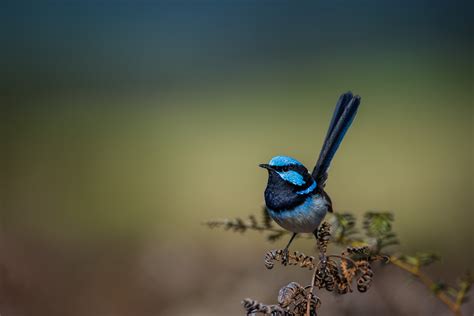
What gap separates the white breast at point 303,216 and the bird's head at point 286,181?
4 centimetres

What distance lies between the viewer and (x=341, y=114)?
2293mm

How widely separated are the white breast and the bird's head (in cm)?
4

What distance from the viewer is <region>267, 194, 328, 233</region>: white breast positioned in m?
2.10

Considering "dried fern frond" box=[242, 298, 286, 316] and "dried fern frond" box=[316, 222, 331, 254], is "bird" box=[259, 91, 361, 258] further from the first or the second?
"dried fern frond" box=[242, 298, 286, 316]

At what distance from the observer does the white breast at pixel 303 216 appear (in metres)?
2.10

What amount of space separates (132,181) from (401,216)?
2.51 metres

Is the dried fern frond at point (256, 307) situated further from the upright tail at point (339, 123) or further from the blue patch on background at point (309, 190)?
the upright tail at point (339, 123)

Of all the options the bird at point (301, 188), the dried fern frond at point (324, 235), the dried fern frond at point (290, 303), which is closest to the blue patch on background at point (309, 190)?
the bird at point (301, 188)

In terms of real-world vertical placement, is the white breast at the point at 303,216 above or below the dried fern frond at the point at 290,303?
above

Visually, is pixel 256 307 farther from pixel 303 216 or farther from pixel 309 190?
pixel 309 190

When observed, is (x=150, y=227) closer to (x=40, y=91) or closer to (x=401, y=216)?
(x=401, y=216)

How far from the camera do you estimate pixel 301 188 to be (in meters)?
2.25

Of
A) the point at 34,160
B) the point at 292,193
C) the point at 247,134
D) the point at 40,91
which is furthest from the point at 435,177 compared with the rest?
the point at 40,91

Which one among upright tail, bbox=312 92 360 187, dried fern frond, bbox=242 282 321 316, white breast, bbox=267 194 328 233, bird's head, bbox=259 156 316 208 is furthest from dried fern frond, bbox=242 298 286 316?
upright tail, bbox=312 92 360 187
